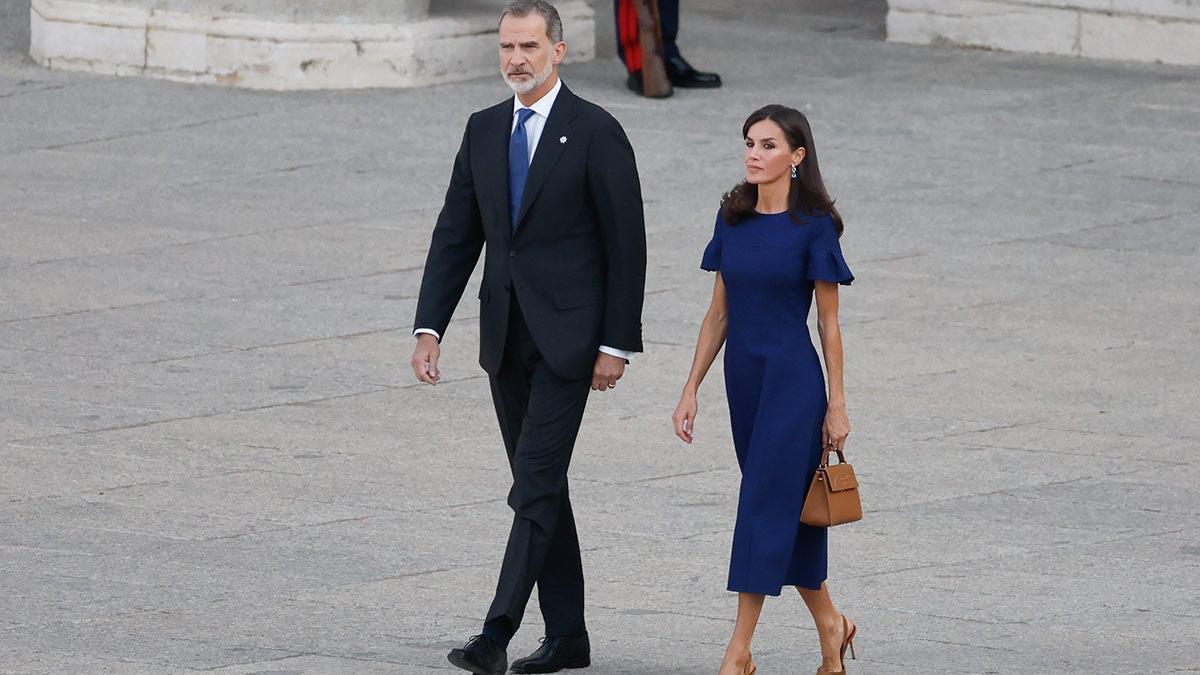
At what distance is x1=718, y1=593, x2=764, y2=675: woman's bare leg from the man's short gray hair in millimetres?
1608

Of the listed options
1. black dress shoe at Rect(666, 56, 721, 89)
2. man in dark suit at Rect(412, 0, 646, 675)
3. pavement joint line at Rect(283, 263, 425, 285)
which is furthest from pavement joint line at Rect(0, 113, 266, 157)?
man in dark suit at Rect(412, 0, 646, 675)

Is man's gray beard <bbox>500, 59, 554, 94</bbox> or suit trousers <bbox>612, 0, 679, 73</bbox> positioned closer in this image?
man's gray beard <bbox>500, 59, 554, 94</bbox>

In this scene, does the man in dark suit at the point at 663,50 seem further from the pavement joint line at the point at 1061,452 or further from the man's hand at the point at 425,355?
the man's hand at the point at 425,355

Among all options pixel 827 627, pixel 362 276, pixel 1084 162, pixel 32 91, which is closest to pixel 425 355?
pixel 827 627

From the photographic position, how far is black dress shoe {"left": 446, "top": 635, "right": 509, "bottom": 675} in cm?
605

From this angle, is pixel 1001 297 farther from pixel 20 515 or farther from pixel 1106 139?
pixel 20 515

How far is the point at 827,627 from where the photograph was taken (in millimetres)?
6227

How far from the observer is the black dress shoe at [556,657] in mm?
6422

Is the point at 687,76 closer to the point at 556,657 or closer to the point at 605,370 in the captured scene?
the point at 605,370

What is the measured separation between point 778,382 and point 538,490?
724 mm

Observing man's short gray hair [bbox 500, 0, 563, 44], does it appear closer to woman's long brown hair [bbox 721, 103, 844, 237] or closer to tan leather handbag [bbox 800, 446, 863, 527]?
woman's long brown hair [bbox 721, 103, 844, 237]

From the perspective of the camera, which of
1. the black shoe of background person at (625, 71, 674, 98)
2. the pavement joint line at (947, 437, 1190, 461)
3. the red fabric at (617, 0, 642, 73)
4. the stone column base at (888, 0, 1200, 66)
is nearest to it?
the pavement joint line at (947, 437, 1190, 461)

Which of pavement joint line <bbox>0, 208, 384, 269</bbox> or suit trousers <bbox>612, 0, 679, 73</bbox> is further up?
suit trousers <bbox>612, 0, 679, 73</bbox>

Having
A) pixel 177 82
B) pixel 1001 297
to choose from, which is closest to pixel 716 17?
pixel 177 82
